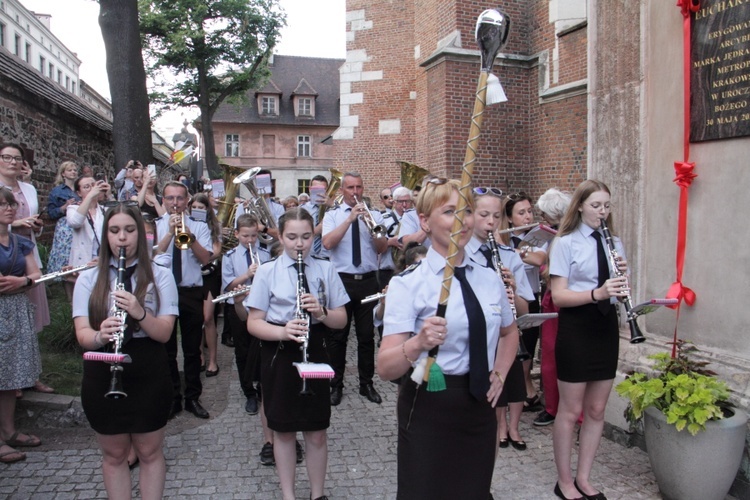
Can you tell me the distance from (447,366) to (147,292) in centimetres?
180

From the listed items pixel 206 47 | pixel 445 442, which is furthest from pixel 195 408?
pixel 206 47

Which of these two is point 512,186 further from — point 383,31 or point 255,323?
point 255,323

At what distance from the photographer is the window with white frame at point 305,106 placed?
4941 cm

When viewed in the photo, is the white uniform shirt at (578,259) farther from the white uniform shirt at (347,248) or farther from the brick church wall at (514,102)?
the brick church wall at (514,102)

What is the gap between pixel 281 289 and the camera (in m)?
3.76

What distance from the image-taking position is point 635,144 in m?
5.03

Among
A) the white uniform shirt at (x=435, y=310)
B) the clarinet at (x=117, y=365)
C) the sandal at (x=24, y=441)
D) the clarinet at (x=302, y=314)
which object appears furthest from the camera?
the sandal at (x=24, y=441)

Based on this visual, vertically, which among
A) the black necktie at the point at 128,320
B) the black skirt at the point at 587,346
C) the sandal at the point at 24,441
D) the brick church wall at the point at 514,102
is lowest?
the sandal at the point at 24,441

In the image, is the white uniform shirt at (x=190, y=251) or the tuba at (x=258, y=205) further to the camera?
the tuba at (x=258, y=205)

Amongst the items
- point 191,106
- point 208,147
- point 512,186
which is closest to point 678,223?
point 512,186

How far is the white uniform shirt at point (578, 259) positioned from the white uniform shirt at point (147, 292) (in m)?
2.36

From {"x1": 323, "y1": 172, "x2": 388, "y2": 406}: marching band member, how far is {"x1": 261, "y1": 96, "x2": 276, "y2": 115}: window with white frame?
44.4 m

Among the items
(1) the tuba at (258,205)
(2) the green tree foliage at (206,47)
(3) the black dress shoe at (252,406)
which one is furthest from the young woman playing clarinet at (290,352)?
(2) the green tree foliage at (206,47)

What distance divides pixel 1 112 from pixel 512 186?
28.7 feet
